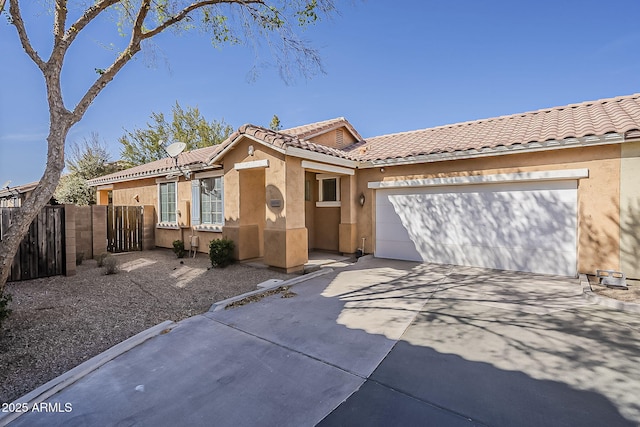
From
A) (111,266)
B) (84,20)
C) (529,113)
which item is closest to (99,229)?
(111,266)

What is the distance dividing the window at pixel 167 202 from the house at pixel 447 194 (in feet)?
1.52

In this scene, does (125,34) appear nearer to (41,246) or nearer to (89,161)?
(41,246)

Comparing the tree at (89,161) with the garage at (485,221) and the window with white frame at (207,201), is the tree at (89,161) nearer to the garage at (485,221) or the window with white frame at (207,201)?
the window with white frame at (207,201)

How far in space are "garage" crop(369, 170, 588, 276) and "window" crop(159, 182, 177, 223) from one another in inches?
390

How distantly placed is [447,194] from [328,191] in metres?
5.11

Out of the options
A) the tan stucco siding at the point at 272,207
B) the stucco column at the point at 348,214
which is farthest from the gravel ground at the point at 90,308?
the stucco column at the point at 348,214

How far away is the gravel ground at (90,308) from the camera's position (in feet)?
13.7

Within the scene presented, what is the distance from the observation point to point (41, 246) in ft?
27.5

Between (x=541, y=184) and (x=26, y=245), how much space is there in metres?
15.3

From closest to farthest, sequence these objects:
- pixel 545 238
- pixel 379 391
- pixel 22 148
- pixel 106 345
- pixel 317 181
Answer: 1. pixel 379 391
2. pixel 106 345
3. pixel 545 238
4. pixel 317 181
5. pixel 22 148

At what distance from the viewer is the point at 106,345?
15.5 ft

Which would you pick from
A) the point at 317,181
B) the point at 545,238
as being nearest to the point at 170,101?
the point at 317,181

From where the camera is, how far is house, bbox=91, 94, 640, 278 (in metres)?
8.20

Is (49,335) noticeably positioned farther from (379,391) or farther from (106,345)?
(379,391)
